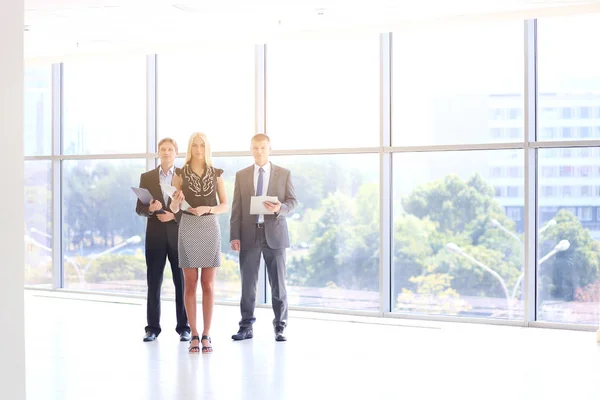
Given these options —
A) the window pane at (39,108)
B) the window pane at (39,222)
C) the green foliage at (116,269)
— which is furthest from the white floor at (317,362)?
the window pane at (39,108)

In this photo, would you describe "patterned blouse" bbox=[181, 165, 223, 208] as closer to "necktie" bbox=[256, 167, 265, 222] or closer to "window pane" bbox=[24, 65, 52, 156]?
"necktie" bbox=[256, 167, 265, 222]

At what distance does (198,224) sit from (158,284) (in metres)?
0.91

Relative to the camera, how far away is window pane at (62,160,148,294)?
9281 mm

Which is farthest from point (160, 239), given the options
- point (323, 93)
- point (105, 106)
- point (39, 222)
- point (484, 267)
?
point (39, 222)

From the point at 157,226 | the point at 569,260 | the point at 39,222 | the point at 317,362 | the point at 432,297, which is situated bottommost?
the point at 317,362

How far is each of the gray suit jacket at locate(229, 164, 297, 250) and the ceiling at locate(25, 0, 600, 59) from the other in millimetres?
1414

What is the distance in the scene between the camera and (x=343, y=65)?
793cm

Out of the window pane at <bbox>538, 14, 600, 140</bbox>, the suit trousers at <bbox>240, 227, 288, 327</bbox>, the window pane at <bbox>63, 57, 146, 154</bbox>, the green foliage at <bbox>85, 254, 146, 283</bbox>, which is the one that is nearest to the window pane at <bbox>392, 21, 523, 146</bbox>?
the window pane at <bbox>538, 14, 600, 140</bbox>

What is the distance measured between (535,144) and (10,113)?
5.30m

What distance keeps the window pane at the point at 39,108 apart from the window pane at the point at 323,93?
327 cm

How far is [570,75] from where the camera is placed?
691cm

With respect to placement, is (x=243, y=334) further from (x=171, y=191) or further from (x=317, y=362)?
(x=171, y=191)

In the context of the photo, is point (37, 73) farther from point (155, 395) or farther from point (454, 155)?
point (155, 395)

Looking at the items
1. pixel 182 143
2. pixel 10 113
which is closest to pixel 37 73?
pixel 182 143
